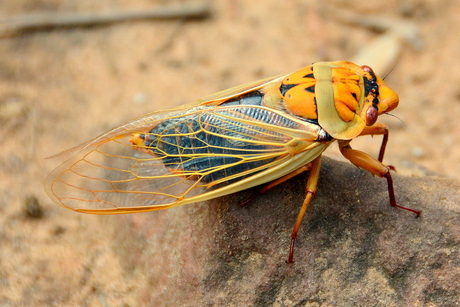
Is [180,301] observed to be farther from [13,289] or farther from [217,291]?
[13,289]

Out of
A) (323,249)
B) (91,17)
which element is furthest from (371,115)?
(91,17)

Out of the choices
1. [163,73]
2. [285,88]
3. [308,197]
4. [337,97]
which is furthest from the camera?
[163,73]

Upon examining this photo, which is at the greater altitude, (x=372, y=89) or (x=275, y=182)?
(x=372, y=89)

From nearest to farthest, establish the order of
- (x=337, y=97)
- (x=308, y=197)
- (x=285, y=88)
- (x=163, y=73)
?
(x=308, y=197) < (x=337, y=97) < (x=285, y=88) < (x=163, y=73)

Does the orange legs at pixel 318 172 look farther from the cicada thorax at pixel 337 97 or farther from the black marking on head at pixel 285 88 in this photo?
the black marking on head at pixel 285 88

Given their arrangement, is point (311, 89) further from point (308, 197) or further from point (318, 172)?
point (308, 197)

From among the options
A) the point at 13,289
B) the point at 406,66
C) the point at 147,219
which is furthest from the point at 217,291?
the point at 406,66

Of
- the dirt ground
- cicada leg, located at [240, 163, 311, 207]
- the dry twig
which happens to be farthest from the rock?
the dry twig

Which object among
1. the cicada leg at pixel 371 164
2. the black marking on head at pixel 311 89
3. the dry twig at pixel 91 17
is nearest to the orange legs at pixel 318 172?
the cicada leg at pixel 371 164
